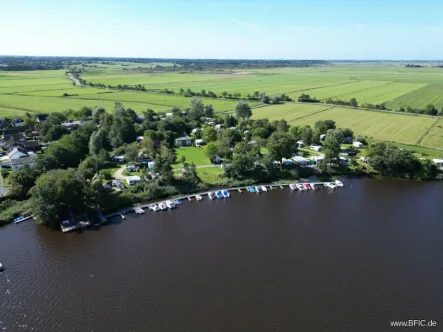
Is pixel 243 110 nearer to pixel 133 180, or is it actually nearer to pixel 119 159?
pixel 119 159

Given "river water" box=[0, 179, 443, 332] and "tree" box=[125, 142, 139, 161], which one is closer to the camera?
"river water" box=[0, 179, 443, 332]

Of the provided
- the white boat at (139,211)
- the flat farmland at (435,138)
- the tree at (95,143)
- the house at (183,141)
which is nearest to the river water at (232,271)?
the white boat at (139,211)

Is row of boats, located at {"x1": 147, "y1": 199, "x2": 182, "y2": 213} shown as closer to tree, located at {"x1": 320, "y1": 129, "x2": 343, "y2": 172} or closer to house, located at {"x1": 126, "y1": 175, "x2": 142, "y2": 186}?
house, located at {"x1": 126, "y1": 175, "x2": 142, "y2": 186}

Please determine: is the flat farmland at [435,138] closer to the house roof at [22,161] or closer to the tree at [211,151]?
the tree at [211,151]

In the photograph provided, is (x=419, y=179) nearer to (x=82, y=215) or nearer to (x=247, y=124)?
(x=247, y=124)

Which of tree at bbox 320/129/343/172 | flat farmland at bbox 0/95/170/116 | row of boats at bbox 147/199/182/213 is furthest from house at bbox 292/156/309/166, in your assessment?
flat farmland at bbox 0/95/170/116

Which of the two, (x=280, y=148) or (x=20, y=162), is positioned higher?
(x=280, y=148)

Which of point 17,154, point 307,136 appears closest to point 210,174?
point 307,136
